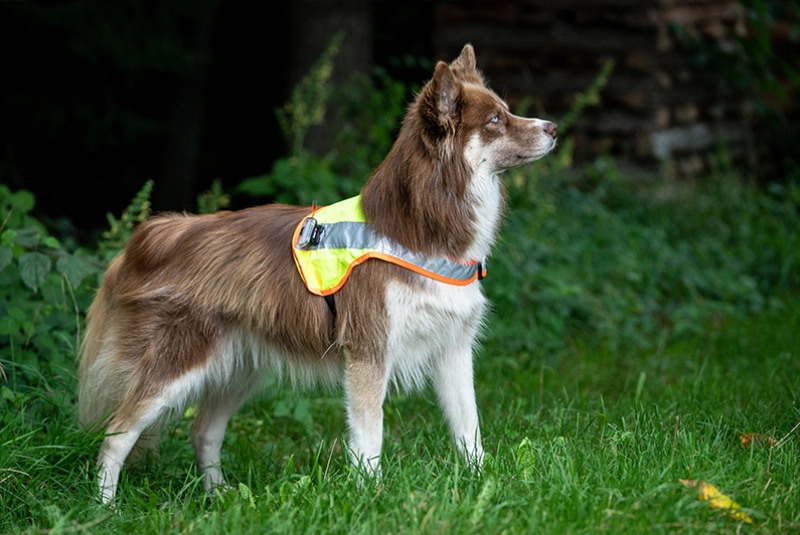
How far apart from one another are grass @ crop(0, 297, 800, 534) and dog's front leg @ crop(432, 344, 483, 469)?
0.13m

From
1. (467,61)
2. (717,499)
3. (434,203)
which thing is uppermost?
(467,61)

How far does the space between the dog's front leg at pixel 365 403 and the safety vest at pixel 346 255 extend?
34cm

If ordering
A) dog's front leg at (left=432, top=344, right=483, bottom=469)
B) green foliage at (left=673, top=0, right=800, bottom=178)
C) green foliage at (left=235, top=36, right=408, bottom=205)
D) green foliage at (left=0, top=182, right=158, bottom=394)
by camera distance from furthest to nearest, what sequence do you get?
green foliage at (left=673, top=0, right=800, bottom=178)
green foliage at (left=235, top=36, right=408, bottom=205)
green foliage at (left=0, top=182, right=158, bottom=394)
dog's front leg at (left=432, top=344, right=483, bottom=469)

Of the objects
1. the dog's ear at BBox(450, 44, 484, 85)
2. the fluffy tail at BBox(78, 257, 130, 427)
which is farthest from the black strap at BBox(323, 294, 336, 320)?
the dog's ear at BBox(450, 44, 484, 85)

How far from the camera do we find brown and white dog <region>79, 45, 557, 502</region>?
384 centimetres

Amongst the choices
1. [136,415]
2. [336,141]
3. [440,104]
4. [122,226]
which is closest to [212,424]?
[136,415]

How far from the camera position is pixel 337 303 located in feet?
12.7

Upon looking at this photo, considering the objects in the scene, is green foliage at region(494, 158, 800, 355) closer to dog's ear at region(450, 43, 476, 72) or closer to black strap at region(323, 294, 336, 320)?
dog's ear at region(450, 43, 476, 72)

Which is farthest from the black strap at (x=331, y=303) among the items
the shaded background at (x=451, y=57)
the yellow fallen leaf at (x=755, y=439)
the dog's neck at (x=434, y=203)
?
the shaded background at (x=451, y=57)

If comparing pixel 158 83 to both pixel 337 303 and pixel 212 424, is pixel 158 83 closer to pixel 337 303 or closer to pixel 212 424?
pixel 212 424

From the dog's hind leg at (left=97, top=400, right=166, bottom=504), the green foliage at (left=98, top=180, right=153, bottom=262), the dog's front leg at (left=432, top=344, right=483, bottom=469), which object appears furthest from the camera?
the green foliage at (left=98, top=180, right=153, bottom=262)

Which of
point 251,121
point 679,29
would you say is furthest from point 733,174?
point 251,121

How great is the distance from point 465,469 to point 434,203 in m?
1.07

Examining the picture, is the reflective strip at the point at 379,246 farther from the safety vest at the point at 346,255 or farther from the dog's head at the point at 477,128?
the dog's head at the point at 477,128
